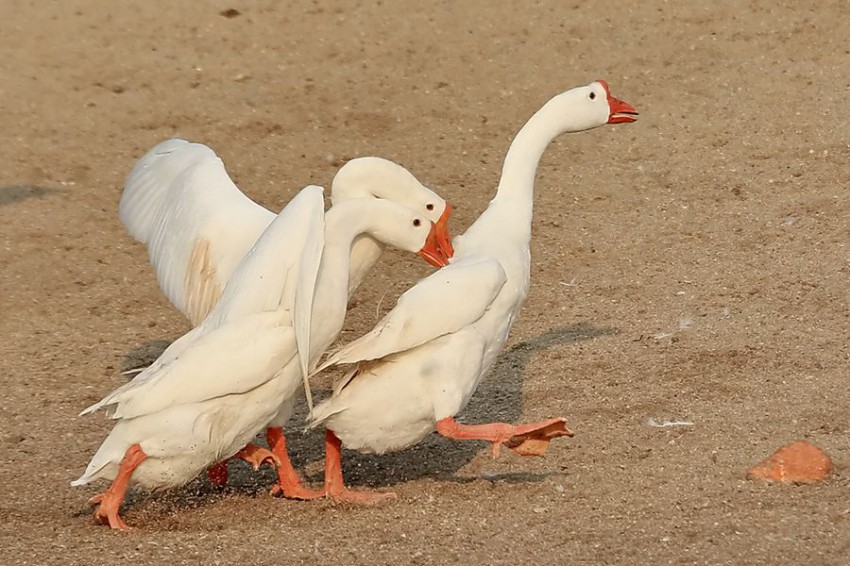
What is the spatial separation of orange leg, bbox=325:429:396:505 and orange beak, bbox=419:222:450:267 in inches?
34.9

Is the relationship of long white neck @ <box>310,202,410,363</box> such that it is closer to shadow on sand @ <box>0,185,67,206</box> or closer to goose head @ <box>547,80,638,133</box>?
goose head @ <box>547,80,638,133</box>

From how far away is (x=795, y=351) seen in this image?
7.93m

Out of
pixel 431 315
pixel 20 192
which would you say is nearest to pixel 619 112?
pixel 431 315

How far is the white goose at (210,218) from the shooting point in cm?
693

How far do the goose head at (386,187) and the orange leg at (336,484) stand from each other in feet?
3.67

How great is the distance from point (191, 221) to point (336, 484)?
1619mm

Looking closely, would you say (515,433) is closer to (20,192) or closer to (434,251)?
(434,251)

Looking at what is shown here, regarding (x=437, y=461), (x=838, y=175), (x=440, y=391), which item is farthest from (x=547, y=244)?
(x=440, y=391)

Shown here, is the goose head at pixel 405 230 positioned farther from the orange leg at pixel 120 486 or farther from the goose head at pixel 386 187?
the orange leg at pixel 120 486

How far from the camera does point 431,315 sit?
20.7 ft

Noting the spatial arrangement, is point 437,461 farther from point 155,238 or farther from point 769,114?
point 769,114

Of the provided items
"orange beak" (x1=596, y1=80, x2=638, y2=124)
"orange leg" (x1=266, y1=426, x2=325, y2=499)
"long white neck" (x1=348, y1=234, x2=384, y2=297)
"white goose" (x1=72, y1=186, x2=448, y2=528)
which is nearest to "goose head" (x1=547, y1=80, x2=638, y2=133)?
"orange beak" (x1=596, y1=80, x2=638, y2=124)

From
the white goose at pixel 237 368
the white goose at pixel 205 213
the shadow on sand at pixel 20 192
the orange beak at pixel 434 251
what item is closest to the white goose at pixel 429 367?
the orange beak at pixel 434 251

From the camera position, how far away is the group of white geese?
20.2 ft
